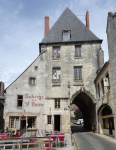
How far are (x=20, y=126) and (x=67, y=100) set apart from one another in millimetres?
5704

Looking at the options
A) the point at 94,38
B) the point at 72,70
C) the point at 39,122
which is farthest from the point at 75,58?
the point at 39,122

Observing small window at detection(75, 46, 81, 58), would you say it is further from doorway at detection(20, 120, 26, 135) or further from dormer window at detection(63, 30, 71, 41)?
doorway at detection(20, 120, 26, 135)

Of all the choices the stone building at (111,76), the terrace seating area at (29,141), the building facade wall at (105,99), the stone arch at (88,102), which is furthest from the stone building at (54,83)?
the terrace seating area at (29,141)

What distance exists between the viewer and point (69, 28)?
22781 millimetres

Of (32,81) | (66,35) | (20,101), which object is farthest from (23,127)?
(66,35)

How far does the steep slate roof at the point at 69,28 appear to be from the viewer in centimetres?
2118

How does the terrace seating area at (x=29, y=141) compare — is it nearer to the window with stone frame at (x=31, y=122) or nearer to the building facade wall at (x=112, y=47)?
the building facade wall at (x=112, y=47)

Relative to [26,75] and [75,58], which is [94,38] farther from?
[26,75]

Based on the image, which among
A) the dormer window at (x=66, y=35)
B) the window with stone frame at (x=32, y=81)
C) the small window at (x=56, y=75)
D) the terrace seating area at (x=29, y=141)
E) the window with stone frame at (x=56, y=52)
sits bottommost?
the terrace seating area at (x=29, y=141)

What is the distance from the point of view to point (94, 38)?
2100 centimetres

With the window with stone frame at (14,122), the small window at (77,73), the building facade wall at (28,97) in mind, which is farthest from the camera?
the small window at (77,73)

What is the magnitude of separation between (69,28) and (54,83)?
8.19 meters

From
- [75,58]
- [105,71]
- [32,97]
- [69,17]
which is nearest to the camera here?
[105,71]

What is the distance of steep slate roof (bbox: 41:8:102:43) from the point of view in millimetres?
21180
